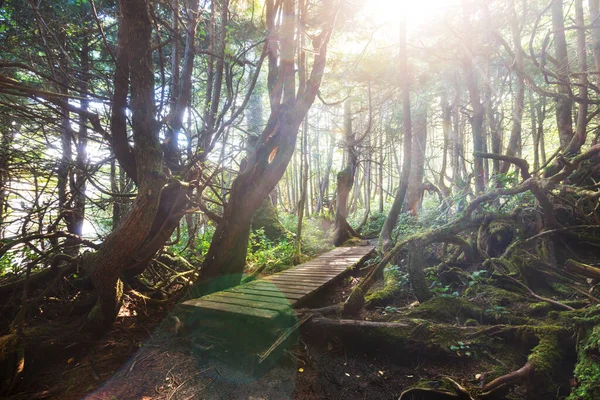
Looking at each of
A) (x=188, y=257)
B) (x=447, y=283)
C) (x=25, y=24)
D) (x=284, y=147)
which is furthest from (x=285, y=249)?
(x=25, y=24)

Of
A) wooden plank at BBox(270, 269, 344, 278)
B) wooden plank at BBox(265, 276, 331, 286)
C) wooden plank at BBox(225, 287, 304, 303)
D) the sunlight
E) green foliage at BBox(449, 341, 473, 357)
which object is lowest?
green foliage at BBox(449, 341, 473, 357)

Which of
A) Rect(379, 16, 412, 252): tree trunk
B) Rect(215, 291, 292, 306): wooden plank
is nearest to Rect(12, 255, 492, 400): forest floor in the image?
Rect(215, 291, 292, 306): wooden plank

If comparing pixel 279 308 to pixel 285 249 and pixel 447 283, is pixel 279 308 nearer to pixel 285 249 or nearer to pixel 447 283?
pixel 447 283

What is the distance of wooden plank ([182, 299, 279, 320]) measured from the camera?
9.80 feet

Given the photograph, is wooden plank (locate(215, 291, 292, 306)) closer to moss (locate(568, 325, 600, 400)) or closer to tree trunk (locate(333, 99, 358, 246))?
moss (locate(568, 325, 600, 400))

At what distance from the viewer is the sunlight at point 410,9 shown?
7.27 m

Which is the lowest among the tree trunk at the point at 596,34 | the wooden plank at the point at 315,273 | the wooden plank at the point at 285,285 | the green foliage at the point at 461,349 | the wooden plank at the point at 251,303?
the green foliage at the point at 461,349

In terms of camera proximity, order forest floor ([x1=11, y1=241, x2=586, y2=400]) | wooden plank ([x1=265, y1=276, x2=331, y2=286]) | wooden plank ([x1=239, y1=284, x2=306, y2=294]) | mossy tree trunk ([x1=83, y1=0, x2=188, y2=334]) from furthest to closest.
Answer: wooden plank ([x1=265, y1=276, x2=331, y2=286])
wooden plank ([x1=239, y1=284, x2=306, y2=294])
mossy tree trunk ([x1=83, y1=0, x2=188, y2=334])
forest floor ([x1=11, y1=241, x2=586, y2=400])

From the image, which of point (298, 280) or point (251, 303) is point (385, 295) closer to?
point (298, 280)

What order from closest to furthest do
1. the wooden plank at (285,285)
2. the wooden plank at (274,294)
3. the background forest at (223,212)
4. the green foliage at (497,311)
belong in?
the background forest at (223,212) < the green foliage at (497,311) < the wooden plank at (274,294) < the wooden plank at (285,285)

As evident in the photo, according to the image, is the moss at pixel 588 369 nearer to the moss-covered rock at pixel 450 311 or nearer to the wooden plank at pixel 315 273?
the moss-covered rock at pixel 450 311

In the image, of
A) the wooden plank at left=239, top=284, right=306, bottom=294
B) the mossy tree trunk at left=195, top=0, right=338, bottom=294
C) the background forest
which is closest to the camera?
the background forest

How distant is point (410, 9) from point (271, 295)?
319 inches

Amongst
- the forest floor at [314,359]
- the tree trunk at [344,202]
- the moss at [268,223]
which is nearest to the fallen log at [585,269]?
the forest floor at [314,359]
